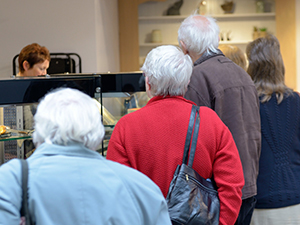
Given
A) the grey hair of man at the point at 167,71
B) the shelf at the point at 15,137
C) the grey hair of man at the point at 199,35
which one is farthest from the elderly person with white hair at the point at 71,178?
the grey hair of man at the point at 199,35

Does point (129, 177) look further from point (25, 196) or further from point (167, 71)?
point (167, 71)

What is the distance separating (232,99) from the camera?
1783 millimetres

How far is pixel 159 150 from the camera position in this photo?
1.40 meters

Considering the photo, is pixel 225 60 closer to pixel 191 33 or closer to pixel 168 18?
pixel 191 33

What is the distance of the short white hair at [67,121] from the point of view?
95cm

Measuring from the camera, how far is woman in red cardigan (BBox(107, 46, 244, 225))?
1.40 metres

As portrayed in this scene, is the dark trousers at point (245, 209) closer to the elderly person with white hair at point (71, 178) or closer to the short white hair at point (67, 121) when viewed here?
the elderly person with white hair at point (71, 178)

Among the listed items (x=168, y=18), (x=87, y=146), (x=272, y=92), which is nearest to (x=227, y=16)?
(x=168, y=18)


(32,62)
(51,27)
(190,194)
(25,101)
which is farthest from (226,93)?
(51,27)

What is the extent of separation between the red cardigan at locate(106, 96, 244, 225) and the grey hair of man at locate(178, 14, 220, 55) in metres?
0.47

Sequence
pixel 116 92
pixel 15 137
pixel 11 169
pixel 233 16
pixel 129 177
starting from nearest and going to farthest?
1. pixel 11 169
2. pixel 129 177
3. pixel 15 137
4. pixel 116 92
5. pixel 233 16

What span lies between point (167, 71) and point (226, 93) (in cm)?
46

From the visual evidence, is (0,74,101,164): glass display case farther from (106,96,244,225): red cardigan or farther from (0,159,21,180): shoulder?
(0,159,21,180): shoulder

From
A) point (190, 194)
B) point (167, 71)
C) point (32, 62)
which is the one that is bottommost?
point (190, 194)
